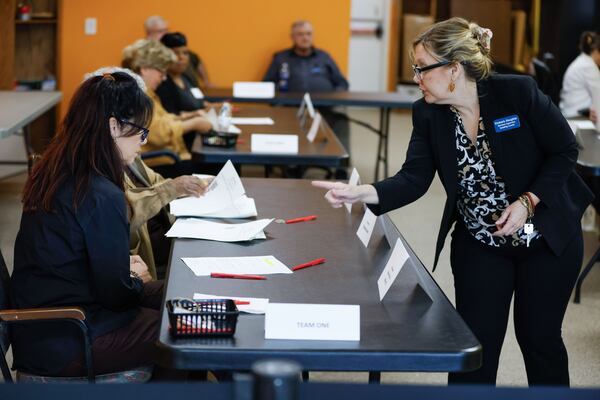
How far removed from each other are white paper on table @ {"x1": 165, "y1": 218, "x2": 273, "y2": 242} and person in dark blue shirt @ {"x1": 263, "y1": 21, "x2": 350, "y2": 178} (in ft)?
17.8

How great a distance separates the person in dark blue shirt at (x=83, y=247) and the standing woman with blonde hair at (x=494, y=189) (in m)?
0.64

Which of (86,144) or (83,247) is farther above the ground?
(86,144)

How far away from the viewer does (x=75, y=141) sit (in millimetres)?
2590

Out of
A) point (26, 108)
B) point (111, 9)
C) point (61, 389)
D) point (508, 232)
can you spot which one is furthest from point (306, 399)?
point (111, 9)

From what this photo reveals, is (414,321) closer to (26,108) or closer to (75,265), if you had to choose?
(75,265)

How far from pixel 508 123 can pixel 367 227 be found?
0.57 m

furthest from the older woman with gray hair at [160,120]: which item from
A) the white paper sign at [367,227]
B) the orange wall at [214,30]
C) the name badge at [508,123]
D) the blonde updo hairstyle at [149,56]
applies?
the orange wall at [214,30]

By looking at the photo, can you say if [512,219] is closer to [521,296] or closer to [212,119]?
[521,296]

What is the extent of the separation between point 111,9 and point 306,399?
7.97 metres

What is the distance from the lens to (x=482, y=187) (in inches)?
106

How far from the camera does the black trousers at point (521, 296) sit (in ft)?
8.75

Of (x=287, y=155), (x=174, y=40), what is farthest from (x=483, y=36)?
(x=174, y=40)

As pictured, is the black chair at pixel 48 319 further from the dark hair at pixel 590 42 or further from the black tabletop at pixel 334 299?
the dark hair at pixel 590 42

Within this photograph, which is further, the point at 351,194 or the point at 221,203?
the point at 221,203
